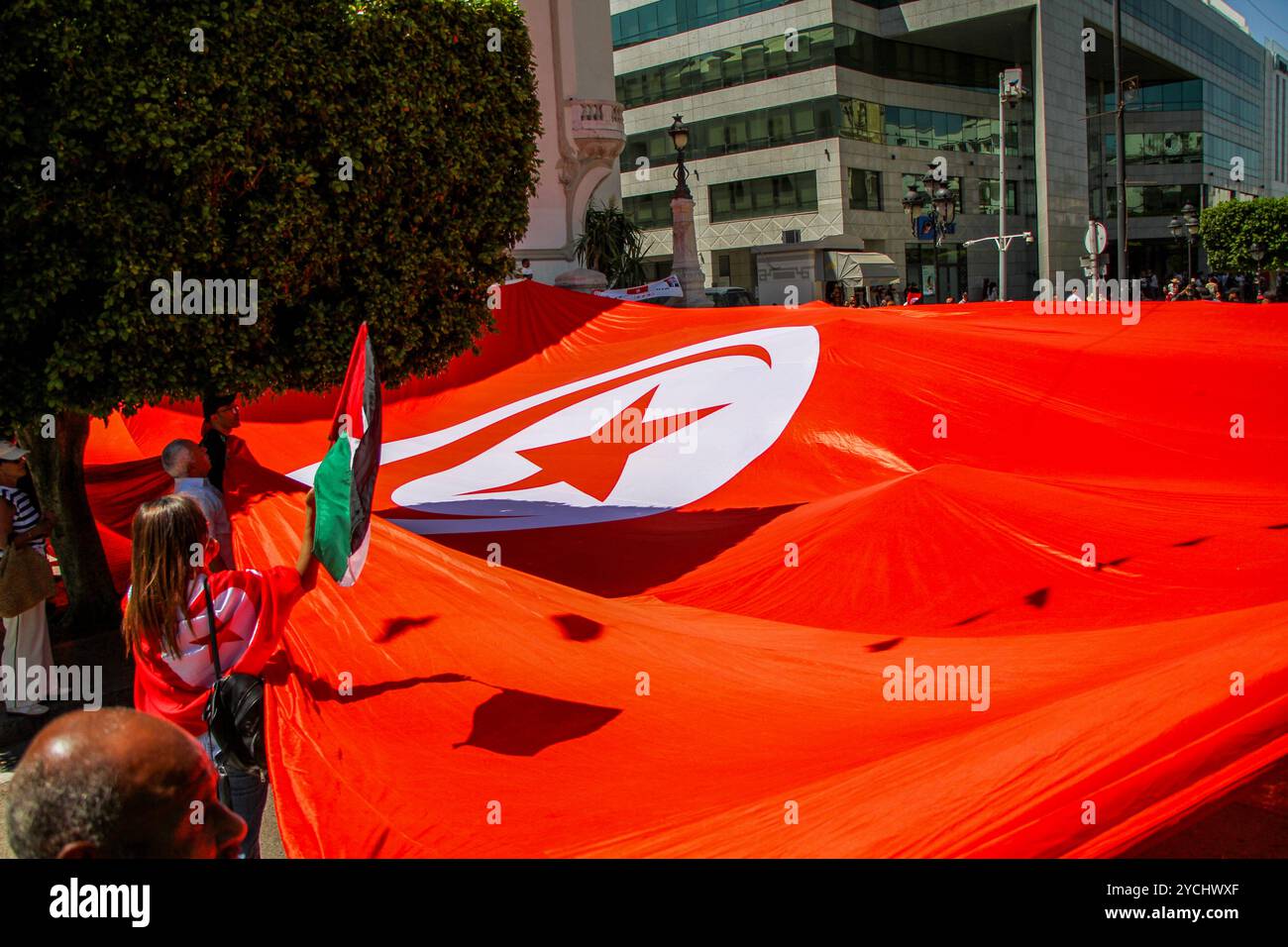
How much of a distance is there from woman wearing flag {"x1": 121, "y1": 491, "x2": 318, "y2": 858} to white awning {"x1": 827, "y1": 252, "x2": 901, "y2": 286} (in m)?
44.9

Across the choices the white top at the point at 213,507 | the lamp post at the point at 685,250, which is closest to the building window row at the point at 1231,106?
the lamp post at the point at 685,250

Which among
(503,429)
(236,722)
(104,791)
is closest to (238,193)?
(236,722)

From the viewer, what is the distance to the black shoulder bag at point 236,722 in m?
4.48

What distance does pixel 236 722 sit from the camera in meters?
4.50

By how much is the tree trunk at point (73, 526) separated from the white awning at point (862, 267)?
132ft

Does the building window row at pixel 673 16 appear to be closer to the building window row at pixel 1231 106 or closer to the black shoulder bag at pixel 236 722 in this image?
the building window row at pixel 1231 106

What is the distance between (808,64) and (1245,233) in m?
23.4

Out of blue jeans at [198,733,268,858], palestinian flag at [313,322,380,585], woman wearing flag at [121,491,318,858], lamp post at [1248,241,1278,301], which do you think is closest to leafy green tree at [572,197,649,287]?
palestinian flag at [313,322,380,585]

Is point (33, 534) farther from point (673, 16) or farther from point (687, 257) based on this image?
point (673, 16)

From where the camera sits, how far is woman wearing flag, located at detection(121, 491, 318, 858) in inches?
178

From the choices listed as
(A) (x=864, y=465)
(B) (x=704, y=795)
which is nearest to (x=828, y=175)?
(A) (x=864, y=465)
